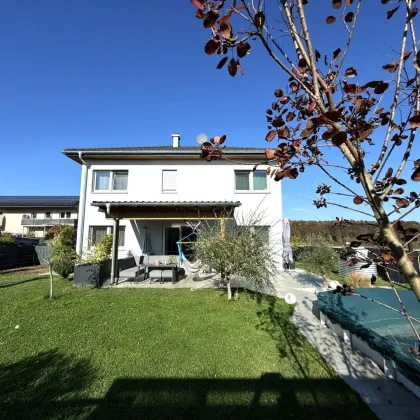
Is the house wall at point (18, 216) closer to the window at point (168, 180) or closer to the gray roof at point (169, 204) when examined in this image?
the window at point (168, 180)

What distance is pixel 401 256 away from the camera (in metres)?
1.24

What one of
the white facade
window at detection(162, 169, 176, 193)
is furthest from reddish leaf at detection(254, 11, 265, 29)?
window at detection(162, 169, 176, 193)

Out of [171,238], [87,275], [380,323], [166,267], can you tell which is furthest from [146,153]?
[380,323]

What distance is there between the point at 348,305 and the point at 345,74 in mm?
5978

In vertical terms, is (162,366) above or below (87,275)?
below

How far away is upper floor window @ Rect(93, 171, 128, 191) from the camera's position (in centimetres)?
1546

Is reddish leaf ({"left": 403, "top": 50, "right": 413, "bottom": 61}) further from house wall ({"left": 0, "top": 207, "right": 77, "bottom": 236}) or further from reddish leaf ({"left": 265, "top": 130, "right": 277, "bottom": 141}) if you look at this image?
house wall ({"left": 0, "top": 207, "right": 77, "bottom": 236})

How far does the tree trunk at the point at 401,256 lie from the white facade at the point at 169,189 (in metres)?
13.7

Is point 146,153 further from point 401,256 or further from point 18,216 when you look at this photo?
point 18,216

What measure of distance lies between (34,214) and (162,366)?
41.7 m

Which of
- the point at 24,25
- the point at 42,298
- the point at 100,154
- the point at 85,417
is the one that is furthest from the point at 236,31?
the point at 100,154

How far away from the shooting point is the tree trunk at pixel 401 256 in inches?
47.2

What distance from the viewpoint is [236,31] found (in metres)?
1.34

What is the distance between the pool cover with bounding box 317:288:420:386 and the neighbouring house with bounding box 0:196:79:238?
36818 mm
